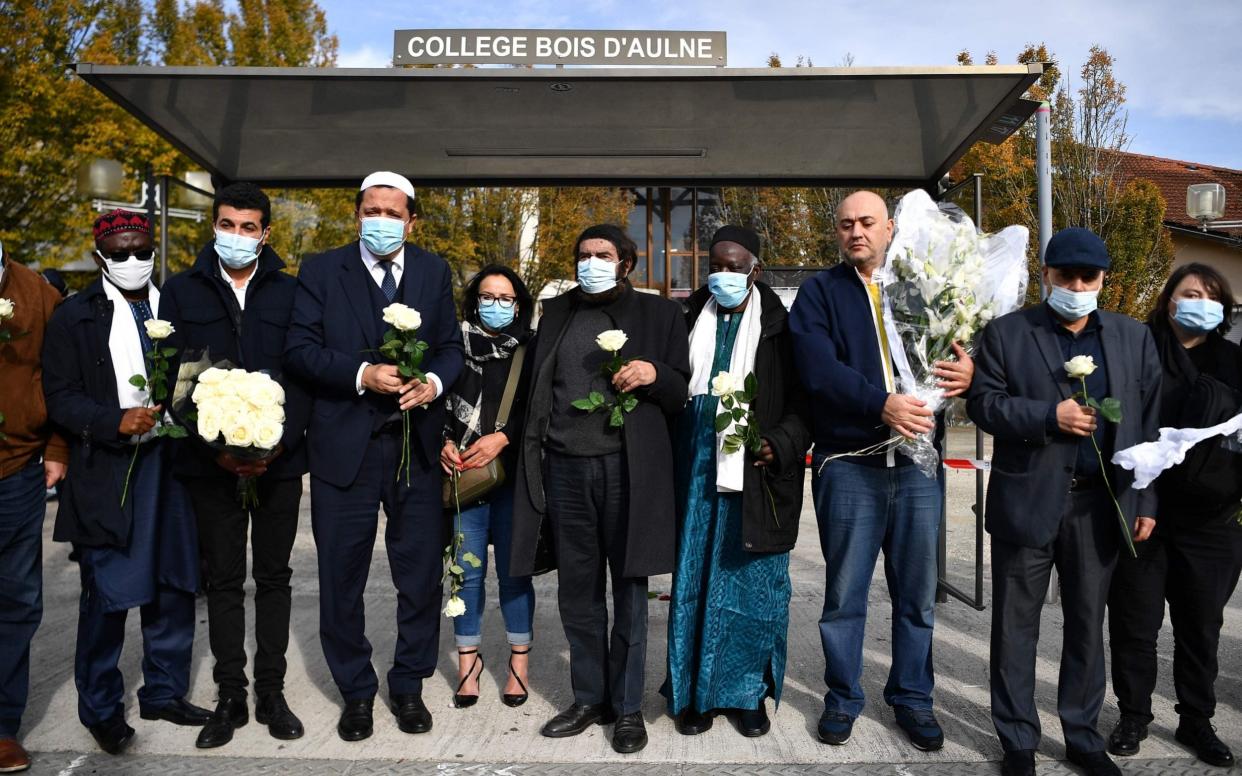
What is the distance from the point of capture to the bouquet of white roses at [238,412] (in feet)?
11.7

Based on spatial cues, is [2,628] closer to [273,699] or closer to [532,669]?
[273,699]

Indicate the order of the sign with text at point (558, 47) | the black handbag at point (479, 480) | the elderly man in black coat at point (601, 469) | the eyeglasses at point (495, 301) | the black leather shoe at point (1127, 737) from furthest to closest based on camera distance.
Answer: the sign with text at point (558, 47)
the eyeglasses at point (495, 301)
the black handbag at point (479, 480)
the elderly man in black coat at point (601, 469)
the black leather shoe at point (1127, 737)

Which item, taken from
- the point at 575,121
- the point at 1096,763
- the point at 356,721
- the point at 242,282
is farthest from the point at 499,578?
the point at 575,121

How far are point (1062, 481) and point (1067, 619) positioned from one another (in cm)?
57

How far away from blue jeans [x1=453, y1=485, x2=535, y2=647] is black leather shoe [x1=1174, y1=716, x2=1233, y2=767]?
2.70m

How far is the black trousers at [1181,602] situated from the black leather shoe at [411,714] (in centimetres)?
282

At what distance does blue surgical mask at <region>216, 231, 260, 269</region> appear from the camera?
3.91m

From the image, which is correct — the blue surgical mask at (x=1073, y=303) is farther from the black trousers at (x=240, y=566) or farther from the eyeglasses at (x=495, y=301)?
the black trousers at (x=240, y=566)

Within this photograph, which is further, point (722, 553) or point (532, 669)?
point (532, 669)

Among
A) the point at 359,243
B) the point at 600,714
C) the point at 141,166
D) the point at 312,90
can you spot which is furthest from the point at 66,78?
the point at 600,714

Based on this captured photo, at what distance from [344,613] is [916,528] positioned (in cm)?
233

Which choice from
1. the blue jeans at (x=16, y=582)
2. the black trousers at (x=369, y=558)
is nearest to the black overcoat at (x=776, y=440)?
the black trousers at (x=369, y=558)

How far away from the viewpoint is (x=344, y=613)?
4055mm

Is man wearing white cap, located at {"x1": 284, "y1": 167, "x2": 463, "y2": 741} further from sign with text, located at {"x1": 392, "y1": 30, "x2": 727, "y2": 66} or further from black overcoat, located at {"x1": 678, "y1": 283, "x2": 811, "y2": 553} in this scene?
sign with text, located at {"x1": 392, "y1": 30, "x2": 727, "y2": 66}
